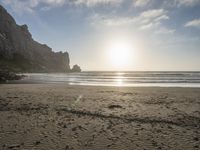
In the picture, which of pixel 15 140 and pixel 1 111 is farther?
pixel 1 111

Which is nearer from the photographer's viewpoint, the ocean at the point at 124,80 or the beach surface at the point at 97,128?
the beach surface at the point at 97,128

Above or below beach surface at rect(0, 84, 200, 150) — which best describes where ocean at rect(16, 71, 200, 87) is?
below

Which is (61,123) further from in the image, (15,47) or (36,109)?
(15,47)

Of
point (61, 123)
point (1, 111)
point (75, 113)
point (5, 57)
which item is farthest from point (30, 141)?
point (5, 57)

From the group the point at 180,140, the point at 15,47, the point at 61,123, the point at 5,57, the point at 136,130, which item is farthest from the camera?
the point at 15,47

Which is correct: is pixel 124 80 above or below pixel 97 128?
below

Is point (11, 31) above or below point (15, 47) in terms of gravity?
above

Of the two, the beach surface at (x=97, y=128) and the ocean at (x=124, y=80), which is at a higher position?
the beach surface at (x=97, y=128)

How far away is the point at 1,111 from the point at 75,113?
4.08 meters

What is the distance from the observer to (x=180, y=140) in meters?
8.27

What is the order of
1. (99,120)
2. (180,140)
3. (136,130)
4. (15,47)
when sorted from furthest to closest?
1. (15,47)
2. (99,120)
3. (136,130)
4. (180,140)

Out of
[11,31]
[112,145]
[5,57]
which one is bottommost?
[112,145]

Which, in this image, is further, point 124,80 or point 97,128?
point 124,80

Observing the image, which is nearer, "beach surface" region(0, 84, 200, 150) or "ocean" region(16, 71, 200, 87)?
"beach surface" region(0, 84, 200, 150)
